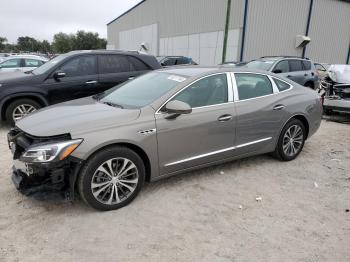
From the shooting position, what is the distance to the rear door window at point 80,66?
22.4 ft

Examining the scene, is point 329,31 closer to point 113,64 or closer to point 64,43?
point 113,64

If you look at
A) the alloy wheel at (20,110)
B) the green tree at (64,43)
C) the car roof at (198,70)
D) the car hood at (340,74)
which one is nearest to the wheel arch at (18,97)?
the alloy wheel at (20,110)

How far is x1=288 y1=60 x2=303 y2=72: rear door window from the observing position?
37.6ft

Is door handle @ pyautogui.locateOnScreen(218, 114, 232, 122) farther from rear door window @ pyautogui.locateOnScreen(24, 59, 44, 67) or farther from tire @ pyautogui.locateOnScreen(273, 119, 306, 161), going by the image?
rear door window @ pyautogui.locateOnScreen(24, 59, 44, 67)

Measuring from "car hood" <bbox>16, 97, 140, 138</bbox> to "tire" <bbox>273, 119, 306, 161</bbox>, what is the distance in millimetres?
2403

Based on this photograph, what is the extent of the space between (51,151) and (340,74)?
7634 mm

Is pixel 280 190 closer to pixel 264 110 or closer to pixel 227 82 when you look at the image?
pixel 264 110

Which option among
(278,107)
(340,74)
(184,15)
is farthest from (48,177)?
(184,15)

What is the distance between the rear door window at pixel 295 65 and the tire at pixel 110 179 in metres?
9.60

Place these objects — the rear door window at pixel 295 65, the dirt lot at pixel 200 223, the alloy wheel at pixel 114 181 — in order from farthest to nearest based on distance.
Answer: the rear door window at pixel 295 65 → the alloy wheel at pixel 114 181 → the dirt lot at pixel 200 223

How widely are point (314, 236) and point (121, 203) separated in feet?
6.45

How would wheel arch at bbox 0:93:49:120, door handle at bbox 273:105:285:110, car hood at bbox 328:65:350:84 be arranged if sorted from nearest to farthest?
door handle at bbox 273:105:285:110
wheel arch at bbox 0:93:49:120
car hood at bbox 328:65:350:84

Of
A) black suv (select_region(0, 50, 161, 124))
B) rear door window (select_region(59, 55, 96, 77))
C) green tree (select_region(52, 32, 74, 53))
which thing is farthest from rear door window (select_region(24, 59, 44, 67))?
green tree (select_region(52, 32, 74, 53))

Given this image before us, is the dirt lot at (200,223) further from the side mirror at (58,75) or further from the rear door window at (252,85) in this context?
A: the side mirror at (58,75)
